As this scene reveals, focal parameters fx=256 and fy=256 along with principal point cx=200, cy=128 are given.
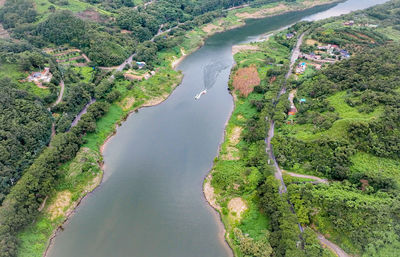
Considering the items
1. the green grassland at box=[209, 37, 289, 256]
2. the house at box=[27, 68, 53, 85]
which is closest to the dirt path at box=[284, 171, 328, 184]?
the green grassland at box=[209, 37, 289, 256]

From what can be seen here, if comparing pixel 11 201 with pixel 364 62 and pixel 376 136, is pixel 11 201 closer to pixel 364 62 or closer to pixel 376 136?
pixel 376 136

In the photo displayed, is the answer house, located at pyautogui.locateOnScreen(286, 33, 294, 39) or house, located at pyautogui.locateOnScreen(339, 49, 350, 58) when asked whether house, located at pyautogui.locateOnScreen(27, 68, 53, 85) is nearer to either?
house, located at pyautogui.locateOnScreen(286, 33, 294, 39)

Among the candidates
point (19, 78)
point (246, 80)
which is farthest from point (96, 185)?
point (246, 80)

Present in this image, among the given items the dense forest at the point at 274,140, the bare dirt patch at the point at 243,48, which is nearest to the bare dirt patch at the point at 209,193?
the dense forest at the point at 274,140

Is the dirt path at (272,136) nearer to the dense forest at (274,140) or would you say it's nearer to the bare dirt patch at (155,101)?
the dense forest at (274,140)

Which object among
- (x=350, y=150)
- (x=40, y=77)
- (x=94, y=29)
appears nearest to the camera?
(x=350, y=150)

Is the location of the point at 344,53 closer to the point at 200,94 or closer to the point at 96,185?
Answer: the point at 200,94
